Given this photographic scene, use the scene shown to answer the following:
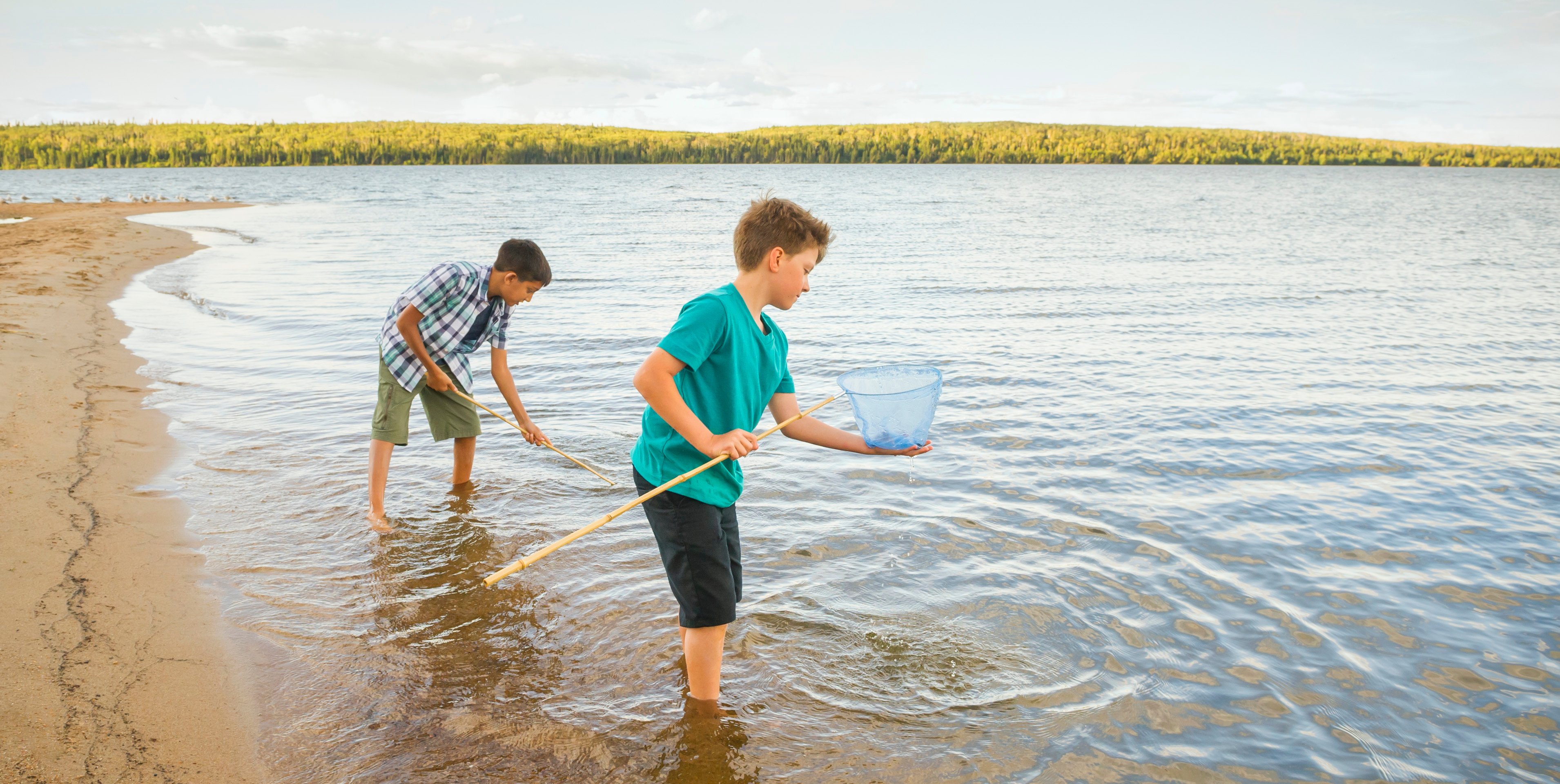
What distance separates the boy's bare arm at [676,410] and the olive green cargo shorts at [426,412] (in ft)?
9.54

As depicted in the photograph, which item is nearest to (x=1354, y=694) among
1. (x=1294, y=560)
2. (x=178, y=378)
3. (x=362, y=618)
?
(x=1294, y=560)

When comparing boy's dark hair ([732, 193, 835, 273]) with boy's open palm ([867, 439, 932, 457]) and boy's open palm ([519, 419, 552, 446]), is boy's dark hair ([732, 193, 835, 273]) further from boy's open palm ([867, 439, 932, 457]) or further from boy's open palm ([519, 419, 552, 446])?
boy's open palm ([519, 419, 552, 446])

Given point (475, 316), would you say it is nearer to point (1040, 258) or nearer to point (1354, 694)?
point (1354, 694)

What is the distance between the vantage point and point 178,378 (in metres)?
8.64

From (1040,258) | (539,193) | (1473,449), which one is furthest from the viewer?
(539,193)

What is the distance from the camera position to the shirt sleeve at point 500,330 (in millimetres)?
5121

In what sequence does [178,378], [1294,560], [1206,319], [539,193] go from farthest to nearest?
[539,193] < [1206,319] < [178,378] < [1294,560]

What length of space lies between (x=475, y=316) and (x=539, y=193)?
2211 inches

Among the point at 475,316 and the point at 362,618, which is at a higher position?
the point at 475,316

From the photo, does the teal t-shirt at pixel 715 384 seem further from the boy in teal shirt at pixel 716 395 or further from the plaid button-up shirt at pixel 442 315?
the plaid button-up shirt at pixel 442 315

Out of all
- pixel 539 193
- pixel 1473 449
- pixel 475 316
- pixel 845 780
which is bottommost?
pixel 845 780

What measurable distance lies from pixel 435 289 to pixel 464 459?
1.51 meters

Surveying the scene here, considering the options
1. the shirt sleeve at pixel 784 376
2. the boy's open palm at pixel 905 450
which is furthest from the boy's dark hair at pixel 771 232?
the boy's open palm at pixel 905 450

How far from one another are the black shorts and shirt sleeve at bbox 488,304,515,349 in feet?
7.88
